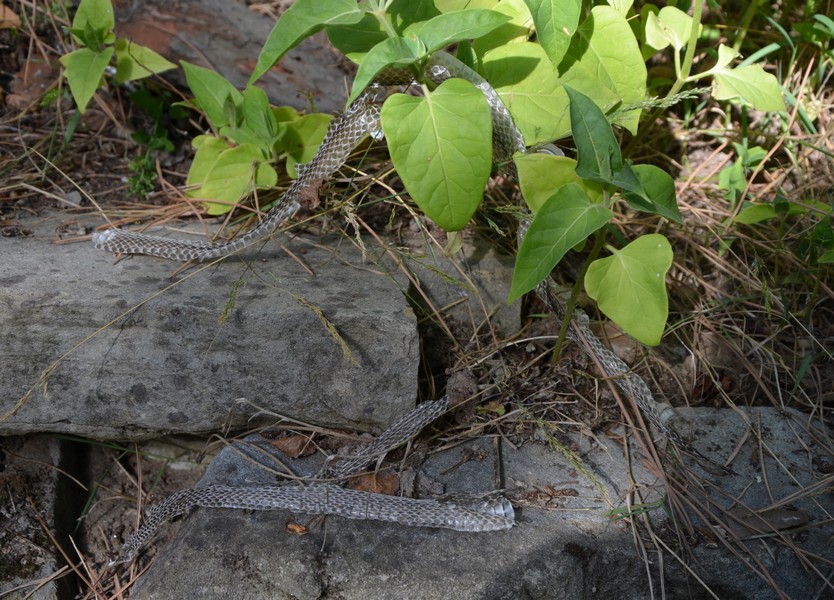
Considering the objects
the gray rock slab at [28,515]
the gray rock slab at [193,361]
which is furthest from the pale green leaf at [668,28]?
the gray rock slab at [28,515]

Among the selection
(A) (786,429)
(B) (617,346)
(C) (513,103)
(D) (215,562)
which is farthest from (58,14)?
(A) (786,429)

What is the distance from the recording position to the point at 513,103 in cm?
182

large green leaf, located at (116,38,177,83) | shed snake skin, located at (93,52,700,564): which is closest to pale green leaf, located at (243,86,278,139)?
shed snake skin, located at (93,52,700,564)

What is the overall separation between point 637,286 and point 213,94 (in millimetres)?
1454

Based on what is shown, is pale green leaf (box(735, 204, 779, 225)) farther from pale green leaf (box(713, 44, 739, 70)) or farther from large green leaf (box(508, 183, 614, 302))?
large green leaf (box(508, 183, 614, 302))

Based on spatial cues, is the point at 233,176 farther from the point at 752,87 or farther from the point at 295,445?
the point at 752,87

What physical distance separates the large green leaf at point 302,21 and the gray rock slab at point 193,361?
64cm

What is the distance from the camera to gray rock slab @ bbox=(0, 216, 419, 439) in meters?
1.79

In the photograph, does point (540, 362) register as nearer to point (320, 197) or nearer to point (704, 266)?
point (704, 266)

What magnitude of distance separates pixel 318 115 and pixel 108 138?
38.7 inches

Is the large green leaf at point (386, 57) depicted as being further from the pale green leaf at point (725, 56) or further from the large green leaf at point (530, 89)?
the pale green leaf at point (725, 56)

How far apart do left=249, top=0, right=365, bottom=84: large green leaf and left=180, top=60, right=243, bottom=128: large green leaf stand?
21.4 inches

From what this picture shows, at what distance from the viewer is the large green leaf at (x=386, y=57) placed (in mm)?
1479

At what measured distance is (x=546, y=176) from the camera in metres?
1.59
